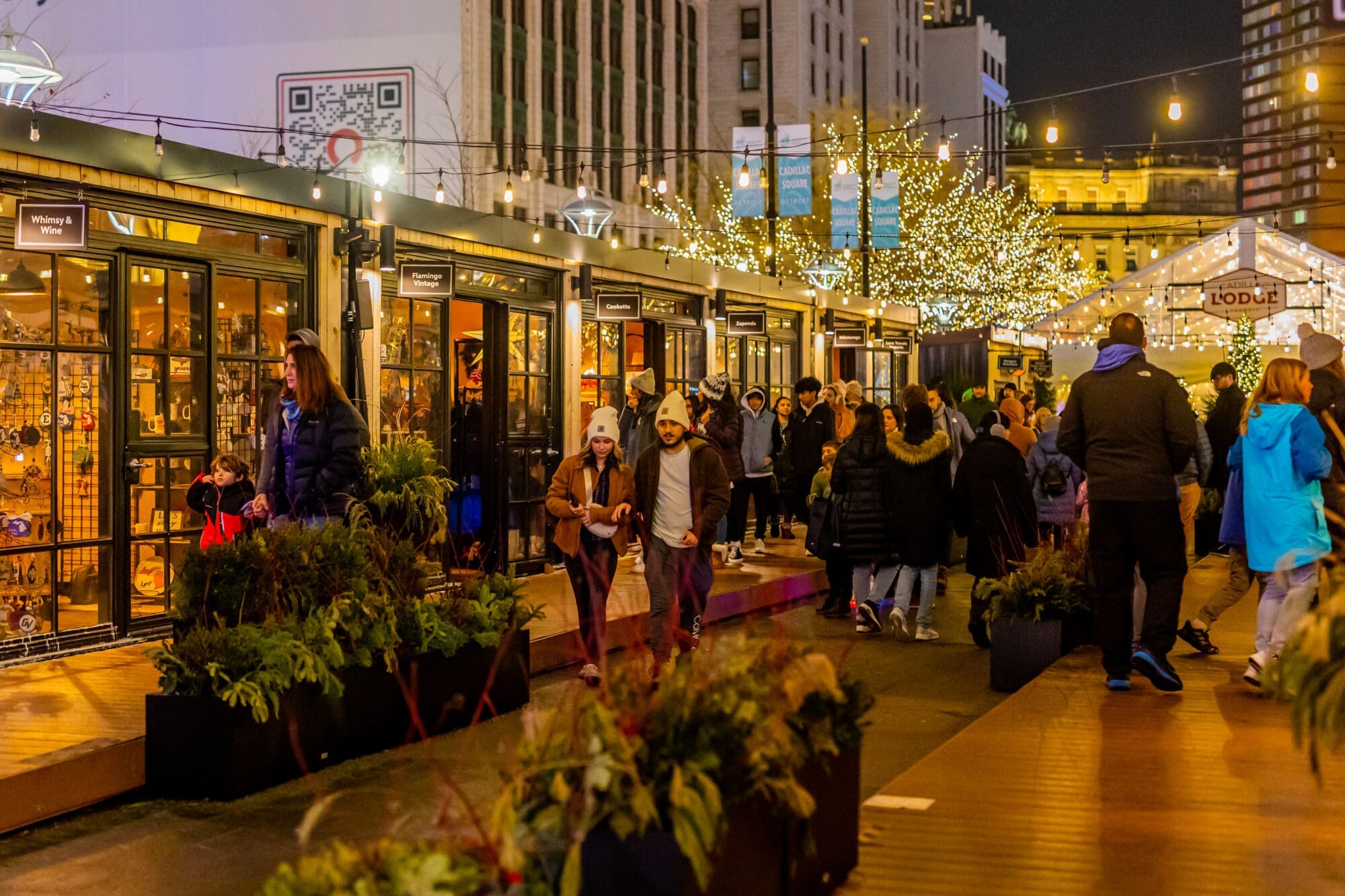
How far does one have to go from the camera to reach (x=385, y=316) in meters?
14.8

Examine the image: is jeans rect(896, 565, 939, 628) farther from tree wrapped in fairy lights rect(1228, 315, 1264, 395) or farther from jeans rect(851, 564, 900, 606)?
tree wrapped in fairy lights rect(1228, 315, 1264, 395)

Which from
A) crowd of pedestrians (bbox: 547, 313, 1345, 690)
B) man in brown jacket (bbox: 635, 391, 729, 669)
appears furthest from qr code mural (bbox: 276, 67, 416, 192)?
man in brown jacket (bbox: 635, 391, 729, 669)

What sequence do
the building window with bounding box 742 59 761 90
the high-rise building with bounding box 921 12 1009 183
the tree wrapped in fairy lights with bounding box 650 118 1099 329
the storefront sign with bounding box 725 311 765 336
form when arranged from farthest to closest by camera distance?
the high-rise building with bounding box 921 12 1009 183 < the building window with bounding box 742 59 761 90 < the tree wrapped in fairy lights with bounding box 650 118 1099 329 < the storefront sign with bounding box 725 311 765 336

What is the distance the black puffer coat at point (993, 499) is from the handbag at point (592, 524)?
3.39 m

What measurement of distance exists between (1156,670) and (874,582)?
A: 4652 mm

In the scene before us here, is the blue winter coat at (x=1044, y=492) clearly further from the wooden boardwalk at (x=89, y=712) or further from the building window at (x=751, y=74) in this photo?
the building window at (x=751, y=74)

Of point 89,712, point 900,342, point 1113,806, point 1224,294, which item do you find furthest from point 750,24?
point 1113,806

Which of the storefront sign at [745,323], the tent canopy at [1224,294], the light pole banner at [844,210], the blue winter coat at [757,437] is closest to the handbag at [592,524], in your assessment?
the blue winter coat at [757,437]

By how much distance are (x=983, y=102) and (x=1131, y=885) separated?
11507 cm

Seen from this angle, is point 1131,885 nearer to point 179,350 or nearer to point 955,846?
point 955,846

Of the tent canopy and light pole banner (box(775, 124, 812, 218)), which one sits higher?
light pole banner (box(775, 124, 812, 218))

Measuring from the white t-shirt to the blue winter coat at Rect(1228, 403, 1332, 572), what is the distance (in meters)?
3.25

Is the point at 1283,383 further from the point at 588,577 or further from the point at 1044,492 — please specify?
the point at 1044,492

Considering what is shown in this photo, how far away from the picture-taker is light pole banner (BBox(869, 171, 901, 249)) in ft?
109
